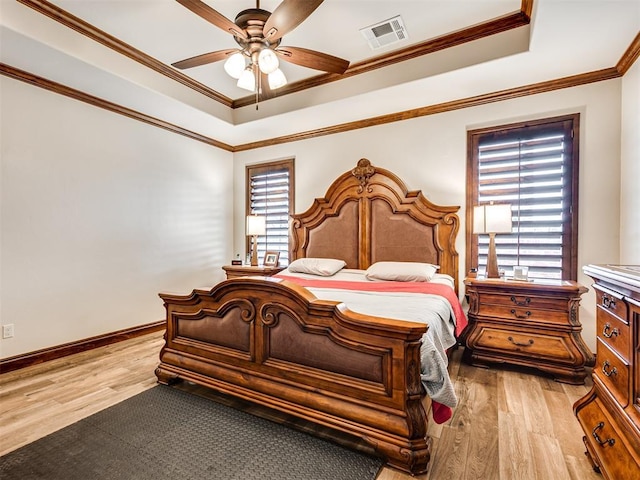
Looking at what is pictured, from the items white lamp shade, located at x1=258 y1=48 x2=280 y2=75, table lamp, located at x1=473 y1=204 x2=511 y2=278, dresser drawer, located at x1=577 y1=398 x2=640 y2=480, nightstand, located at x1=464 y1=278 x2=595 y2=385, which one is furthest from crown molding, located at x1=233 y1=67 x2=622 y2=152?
dresser drawer, located at x1=577 y1=398 x2=640 y2=480

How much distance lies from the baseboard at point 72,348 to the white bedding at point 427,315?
7.95 ft

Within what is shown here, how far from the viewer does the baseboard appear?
2.73 metres

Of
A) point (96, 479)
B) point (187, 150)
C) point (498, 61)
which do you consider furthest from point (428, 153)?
point (96, 479)

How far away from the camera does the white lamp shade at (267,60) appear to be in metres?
2.12

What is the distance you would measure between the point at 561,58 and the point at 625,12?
543mm

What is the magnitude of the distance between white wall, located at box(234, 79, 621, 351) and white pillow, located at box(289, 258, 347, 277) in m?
1.00

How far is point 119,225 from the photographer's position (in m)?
3.54

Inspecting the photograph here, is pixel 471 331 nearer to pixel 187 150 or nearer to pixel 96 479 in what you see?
pixel 96 479

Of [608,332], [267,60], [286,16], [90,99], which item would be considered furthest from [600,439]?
[90,99]

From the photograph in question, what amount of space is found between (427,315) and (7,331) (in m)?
3.49

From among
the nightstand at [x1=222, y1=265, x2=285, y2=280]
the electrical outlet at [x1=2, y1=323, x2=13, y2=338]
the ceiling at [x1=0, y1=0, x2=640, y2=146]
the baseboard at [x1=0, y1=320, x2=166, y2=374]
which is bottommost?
the baseboard at [x1=0, y1=320, x2=166, y2=374]

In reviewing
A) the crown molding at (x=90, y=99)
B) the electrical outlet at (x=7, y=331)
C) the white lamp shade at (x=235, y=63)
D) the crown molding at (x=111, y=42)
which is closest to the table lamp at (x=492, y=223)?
the white lamp shade at (x=235, y=63)

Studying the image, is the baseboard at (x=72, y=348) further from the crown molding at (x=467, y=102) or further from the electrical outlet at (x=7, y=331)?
the crown molding at (x=467, y=102)

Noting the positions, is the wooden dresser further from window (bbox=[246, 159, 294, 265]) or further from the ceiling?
window (bbox=[246, 159, 294, 265])
